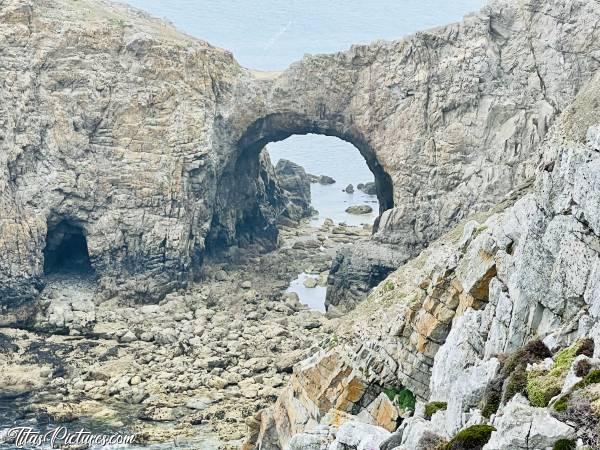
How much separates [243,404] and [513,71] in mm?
39794

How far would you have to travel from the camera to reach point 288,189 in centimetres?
13550

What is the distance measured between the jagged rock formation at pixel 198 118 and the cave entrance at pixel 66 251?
0.82m

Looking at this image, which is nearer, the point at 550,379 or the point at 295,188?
the point at 550,379

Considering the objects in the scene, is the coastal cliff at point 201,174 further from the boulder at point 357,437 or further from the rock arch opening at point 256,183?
the boulder at point 357,437

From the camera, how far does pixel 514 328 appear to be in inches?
1271

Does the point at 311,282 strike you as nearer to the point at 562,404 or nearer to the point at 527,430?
the point at 562,404

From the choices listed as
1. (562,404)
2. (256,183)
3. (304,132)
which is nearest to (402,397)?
(562,404)

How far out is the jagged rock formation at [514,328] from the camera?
80.7ft

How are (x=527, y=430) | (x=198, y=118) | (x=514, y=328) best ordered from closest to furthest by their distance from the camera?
1. (x=527, y=430)
2. (x=514, y=328)
3. (x=198, y=118)

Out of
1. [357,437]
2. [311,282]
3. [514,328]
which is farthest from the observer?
[311,282]

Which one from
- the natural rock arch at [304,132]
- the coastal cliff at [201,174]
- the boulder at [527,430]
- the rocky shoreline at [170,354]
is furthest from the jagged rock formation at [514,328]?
the natural rock arch at [304,132]

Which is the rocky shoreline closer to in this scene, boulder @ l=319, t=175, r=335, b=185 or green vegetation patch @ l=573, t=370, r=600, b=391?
green vegetation patch @ l=573, t=370, r=600, b=391
